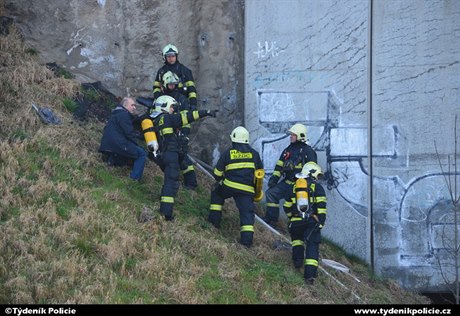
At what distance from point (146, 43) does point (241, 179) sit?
13.9 feet

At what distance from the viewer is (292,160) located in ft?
44.7

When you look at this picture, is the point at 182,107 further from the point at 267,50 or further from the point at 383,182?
the point at 383,182

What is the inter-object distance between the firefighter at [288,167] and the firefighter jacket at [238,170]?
1152 mm

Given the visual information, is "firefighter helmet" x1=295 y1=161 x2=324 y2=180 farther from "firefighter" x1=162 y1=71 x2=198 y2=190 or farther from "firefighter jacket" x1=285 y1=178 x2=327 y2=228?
"firefighter" x1=162 y1=71 x2=198 y2=190

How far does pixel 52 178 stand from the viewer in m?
12.1

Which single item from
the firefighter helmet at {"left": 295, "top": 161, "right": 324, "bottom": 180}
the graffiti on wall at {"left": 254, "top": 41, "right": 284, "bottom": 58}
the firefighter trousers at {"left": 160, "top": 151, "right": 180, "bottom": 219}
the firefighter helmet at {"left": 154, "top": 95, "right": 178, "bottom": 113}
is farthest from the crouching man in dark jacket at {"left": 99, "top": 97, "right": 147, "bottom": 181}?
the graffiti on wall at {"left": 254, "top": 41, "right": 284, "bottom": 58}

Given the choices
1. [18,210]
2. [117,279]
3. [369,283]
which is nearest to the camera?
[117,279]

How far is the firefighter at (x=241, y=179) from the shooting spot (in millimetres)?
12383

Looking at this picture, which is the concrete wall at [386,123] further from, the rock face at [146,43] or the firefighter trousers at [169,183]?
the firefighter trousers at [169,183]

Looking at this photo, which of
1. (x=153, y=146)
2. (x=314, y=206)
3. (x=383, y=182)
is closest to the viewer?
(x=314, y=206)

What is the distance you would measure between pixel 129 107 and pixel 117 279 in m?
3.52

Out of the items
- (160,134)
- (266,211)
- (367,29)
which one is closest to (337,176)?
(266,211)

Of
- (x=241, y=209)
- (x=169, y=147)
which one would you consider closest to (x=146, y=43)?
(x=169, y=147)

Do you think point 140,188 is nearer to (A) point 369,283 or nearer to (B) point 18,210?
(B) point 18,210
